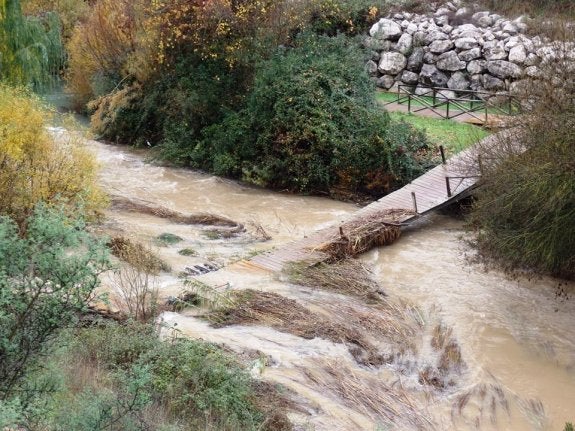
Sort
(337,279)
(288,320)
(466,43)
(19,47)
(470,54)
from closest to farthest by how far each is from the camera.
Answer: (288,320) → (337,279) → (19,47) → (470,54) → (466,43)

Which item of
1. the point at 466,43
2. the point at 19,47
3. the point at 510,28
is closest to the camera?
the point at 19,47

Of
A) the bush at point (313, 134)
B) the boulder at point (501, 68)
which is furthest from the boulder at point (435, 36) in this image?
the bush at point (313, 134)

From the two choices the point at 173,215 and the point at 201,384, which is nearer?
the point at 201,384

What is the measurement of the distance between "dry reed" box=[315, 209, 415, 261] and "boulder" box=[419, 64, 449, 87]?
12319mm

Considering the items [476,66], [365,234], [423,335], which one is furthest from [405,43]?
[423,335]

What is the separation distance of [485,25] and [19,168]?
18678mm

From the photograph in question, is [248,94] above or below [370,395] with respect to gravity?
above

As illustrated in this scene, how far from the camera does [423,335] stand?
1103 centimetres

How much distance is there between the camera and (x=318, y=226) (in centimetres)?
1625

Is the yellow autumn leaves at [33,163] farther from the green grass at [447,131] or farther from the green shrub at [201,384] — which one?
the green grass at [447,131]

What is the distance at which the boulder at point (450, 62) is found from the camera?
84.8 ft

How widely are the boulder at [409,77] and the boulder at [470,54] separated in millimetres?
1706

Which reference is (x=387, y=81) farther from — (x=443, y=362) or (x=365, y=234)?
(x=443, y=362)

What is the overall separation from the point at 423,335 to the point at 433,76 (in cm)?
1693
